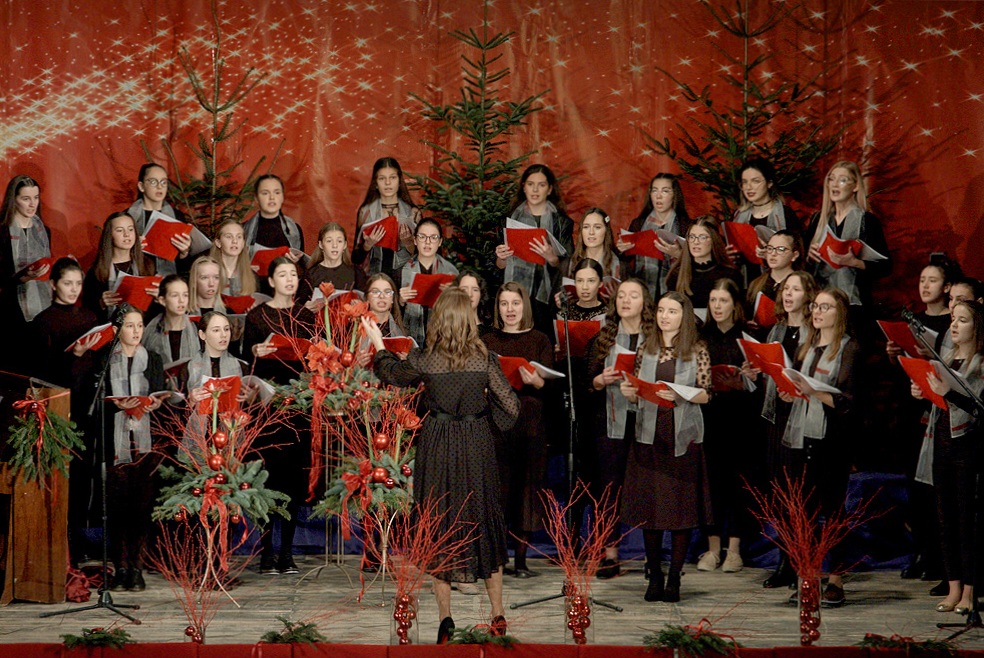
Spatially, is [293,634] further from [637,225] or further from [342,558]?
[637,225]

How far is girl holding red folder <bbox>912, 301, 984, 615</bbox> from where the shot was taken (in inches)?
210

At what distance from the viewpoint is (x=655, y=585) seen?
18.3ft

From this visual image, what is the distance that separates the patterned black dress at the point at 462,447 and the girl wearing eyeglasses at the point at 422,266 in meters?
1.92

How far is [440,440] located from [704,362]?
1.43 metres

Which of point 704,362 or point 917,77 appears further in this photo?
point 917,77

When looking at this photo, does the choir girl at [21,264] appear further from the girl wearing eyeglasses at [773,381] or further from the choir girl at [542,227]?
the girl wearing eyeglasses at [773,381]

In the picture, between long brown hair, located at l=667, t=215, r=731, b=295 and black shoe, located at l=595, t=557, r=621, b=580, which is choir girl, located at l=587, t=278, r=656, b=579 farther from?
long brown hair, located at l=667, t=215, r=731, b=295

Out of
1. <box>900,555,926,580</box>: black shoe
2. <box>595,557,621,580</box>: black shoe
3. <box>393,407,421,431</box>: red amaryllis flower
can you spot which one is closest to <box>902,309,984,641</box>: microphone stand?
<box>900,555,926,580</box>: black shoe

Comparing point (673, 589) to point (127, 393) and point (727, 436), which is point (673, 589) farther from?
point (127, 393)

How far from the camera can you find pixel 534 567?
245 inches

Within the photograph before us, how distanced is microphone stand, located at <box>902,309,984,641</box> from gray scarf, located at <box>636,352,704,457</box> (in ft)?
3.31

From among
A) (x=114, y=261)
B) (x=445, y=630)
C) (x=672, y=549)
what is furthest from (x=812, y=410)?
(x=114, y=261)

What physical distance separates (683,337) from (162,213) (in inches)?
130

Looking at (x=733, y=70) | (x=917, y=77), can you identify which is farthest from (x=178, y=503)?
(x=917, y=77)
